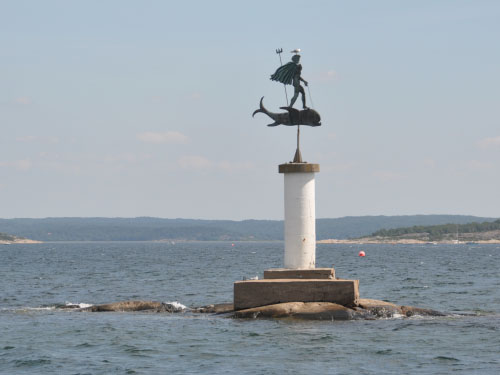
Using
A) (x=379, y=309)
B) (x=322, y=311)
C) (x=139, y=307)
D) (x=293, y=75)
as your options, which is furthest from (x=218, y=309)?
(x=293, y=75)

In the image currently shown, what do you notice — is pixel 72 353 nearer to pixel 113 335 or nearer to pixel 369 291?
pixel 113 335

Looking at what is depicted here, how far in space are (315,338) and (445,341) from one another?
396 cm

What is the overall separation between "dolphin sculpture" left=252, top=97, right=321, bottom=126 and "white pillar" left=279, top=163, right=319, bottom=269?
2138 mm

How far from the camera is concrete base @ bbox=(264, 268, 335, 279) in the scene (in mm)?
31016

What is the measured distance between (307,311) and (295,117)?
26.1 feet

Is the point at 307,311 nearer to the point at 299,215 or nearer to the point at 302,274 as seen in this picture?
the point at 302,274

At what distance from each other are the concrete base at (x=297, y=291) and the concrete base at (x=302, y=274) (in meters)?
0.92

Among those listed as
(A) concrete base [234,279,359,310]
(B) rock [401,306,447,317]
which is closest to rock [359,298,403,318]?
(B) rock [401,306,447,317]

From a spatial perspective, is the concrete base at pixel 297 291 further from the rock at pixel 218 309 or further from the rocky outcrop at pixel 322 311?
the rock at pixel 218 309

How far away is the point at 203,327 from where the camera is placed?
2933 centimetres

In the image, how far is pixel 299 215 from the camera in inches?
1255

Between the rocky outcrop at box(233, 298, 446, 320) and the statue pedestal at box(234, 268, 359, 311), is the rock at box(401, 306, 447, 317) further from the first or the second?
the statue pedestal at box(234, 268, 359, 311)

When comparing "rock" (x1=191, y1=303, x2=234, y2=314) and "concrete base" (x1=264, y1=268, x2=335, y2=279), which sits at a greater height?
"concrete base" (x1=264, y1=268, x2=335, y2=279)

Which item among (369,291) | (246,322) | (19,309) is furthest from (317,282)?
(369,291)
